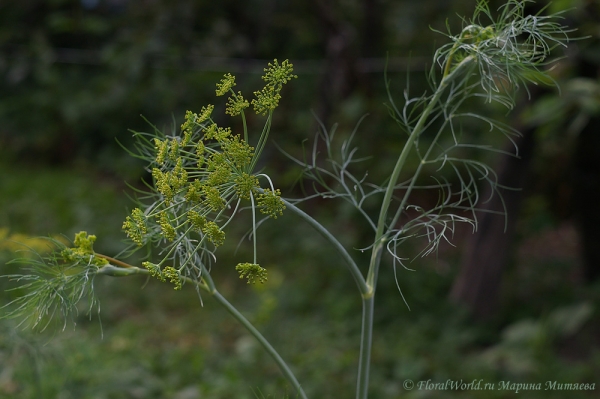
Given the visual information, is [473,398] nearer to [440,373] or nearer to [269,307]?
[440,373]

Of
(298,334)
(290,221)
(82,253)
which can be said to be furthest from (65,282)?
(290,221)

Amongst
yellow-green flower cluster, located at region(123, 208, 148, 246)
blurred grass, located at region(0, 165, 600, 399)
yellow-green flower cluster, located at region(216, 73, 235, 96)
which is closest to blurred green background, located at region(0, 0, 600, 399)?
blurred grass, located at region(0, 165, 600, 399)

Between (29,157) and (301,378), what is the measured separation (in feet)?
18.0

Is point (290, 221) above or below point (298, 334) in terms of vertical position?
above

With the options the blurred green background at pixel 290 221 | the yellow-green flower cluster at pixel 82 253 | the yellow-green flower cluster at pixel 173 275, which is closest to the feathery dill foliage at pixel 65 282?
the yellow-green flower cluster at pixel 82 253

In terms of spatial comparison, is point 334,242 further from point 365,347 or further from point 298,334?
point 298,334

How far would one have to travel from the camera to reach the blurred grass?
104 inches

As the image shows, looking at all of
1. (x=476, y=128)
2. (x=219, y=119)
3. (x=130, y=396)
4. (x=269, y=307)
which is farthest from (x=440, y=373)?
(x=219, y=119)

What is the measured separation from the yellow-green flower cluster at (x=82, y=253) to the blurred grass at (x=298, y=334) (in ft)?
3.64

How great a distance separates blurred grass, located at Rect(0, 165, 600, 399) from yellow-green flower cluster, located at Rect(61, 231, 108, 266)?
1.11 metres

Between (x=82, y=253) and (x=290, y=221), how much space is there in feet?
13.1

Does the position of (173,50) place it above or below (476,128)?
above

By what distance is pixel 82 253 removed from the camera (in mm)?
854

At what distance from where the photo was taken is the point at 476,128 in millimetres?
4562
